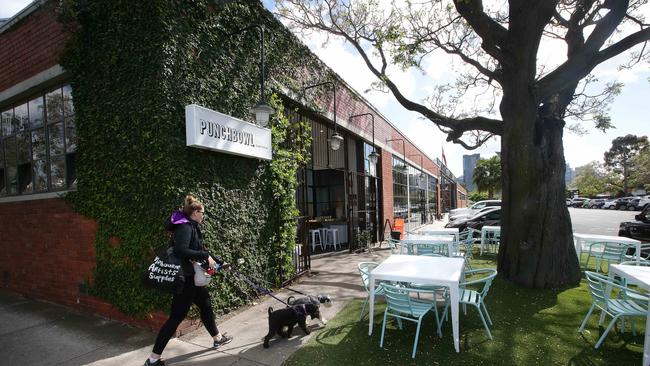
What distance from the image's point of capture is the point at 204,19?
5180 millimetres

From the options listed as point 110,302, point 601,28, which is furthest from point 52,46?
point 601,28

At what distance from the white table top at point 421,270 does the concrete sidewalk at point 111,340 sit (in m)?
1.19

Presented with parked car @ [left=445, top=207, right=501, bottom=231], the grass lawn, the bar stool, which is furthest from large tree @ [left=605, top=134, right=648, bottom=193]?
the grass lawn

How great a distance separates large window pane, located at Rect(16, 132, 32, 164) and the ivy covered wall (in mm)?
2280

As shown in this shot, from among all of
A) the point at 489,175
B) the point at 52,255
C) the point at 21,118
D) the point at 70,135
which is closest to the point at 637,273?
the point at 70,135

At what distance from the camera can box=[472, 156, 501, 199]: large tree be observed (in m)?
47.8

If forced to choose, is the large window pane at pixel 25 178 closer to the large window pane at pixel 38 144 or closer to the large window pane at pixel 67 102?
the large window pane at pixel 38 144

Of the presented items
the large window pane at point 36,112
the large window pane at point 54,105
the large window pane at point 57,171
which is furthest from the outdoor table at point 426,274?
the large window pane at point 36,112

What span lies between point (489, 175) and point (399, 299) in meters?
49.9

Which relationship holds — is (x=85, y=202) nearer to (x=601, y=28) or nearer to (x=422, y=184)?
(x=601, y=28)

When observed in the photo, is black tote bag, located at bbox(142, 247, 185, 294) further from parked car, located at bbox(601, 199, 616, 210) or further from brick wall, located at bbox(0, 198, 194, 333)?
parked car, located at bbox(601, 199, 616, 210)

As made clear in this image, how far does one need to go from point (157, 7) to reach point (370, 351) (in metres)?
4.95

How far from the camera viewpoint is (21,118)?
6738mm

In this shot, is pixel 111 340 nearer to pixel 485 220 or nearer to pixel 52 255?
pixel 52 255
